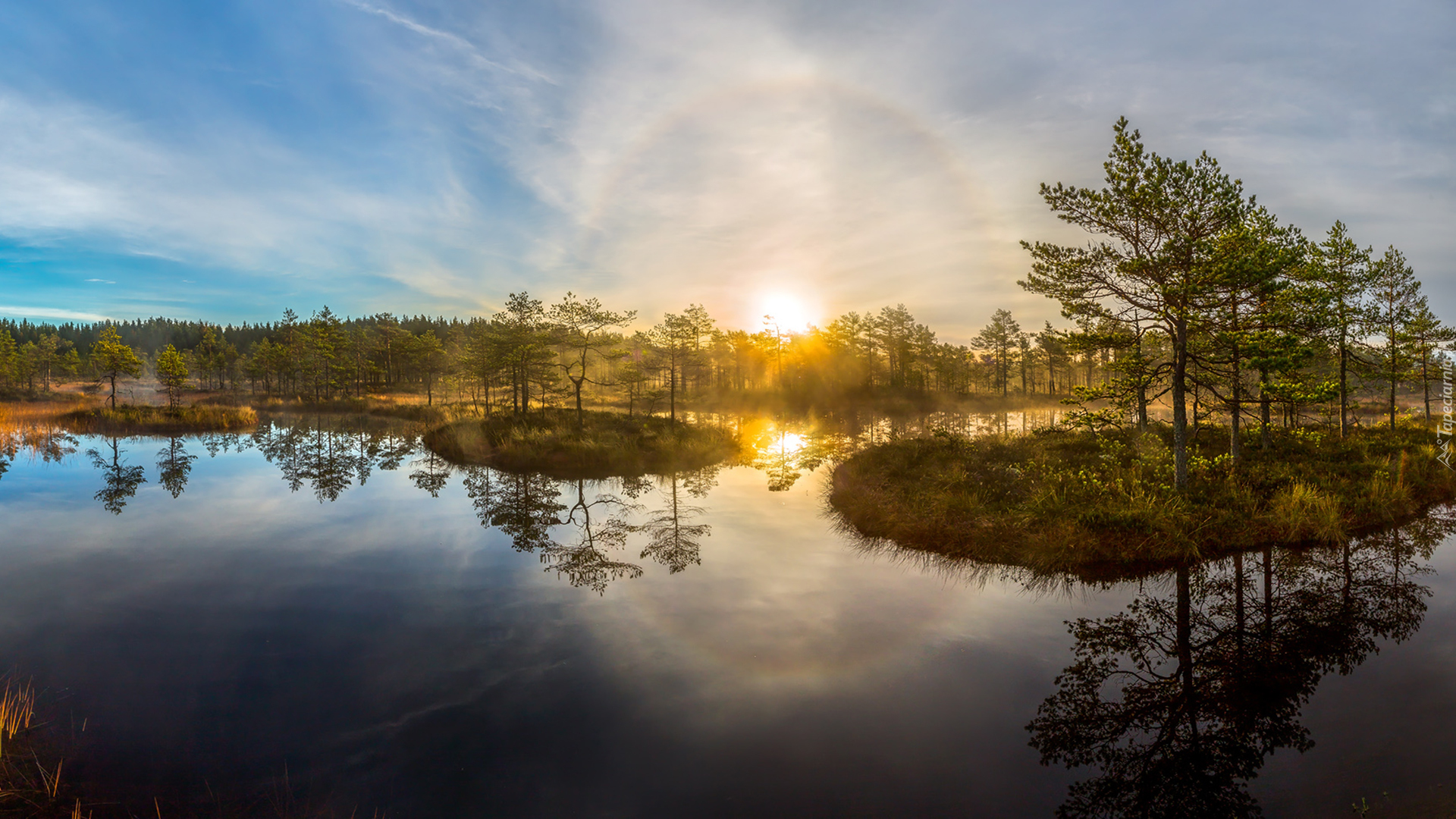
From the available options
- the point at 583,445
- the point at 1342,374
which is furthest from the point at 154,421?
the point at 1342,374

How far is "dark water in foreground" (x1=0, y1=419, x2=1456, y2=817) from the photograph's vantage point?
19.5 ft

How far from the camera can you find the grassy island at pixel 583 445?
2675 centimetres

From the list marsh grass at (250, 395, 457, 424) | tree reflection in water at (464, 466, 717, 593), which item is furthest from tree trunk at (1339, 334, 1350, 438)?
marsh grass at (250, 395, 457, 424)

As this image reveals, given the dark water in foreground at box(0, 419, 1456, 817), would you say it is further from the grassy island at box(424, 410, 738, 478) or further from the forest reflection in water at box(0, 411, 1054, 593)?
the grassy island at box(424, 410, 738, 478)

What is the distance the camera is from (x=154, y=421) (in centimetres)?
4288

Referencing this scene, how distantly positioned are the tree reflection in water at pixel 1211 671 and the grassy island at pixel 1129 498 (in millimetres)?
1054

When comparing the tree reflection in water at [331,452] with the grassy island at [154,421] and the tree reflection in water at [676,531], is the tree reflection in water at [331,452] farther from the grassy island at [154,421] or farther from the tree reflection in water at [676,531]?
the tree reflection in water at [676,531]

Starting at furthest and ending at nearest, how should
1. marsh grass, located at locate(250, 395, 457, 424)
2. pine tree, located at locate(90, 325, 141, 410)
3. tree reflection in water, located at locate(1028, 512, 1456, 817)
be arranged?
marsh grass, located at locate(250, 395, 457, 424), pine tree, located at locate(90, 325, 141, 410), tree reflection in water, located at locate(1028, 512, 1456, 817)

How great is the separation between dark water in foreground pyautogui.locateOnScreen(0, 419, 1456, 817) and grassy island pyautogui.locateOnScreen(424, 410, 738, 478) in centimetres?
1120

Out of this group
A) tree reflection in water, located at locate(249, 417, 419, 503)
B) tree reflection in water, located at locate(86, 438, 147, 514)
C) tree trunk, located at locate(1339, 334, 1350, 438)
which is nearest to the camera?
tree reflection in water, located at locate(86, 438, 147, 514)

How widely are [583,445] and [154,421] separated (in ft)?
132

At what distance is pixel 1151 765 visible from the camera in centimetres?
605

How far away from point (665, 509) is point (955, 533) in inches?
355

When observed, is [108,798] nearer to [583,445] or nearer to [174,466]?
[583,445]
